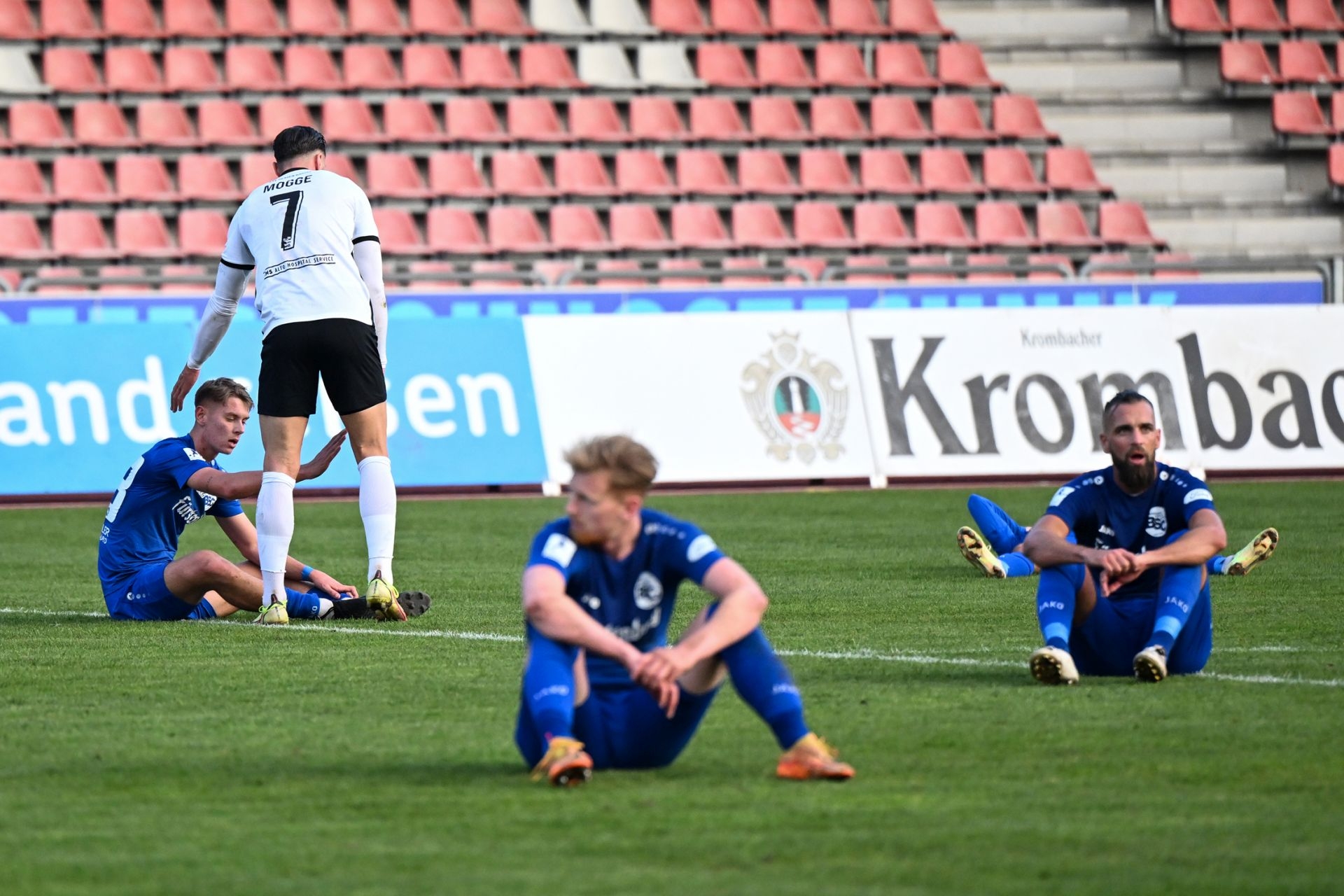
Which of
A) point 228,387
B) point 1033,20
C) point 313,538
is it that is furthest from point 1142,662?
point 1033,20

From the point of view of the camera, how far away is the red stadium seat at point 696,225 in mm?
22156

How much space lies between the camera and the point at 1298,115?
24984mm

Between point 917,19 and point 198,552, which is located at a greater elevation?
point 917,19

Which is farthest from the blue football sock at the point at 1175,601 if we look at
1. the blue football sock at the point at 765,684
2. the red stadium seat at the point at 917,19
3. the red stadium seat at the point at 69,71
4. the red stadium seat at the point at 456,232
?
the red stadium seat at the point at 917,19

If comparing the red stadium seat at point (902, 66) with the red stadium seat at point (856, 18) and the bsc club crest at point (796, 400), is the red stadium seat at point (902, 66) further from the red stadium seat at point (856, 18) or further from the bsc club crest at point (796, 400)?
the bsc club crest at point (796, 400)

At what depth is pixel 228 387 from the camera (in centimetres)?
877

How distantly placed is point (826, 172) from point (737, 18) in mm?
2524

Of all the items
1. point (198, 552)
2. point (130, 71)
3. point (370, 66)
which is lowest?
point (198, 552)

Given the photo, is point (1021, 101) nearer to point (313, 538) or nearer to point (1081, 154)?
Answer: point (1081, 154)

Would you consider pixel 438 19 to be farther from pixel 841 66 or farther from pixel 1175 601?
pixel 1175 601

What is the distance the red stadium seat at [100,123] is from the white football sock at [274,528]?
13710 mm

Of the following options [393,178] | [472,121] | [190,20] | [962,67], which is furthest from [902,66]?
[190,20]

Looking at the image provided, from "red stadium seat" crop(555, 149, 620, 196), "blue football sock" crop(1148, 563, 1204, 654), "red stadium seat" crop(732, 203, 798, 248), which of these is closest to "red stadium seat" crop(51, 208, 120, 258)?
"red stadium seat" crop(555, 149, 620, 196)

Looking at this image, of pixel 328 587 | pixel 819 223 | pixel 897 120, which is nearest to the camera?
pixel 328 587
